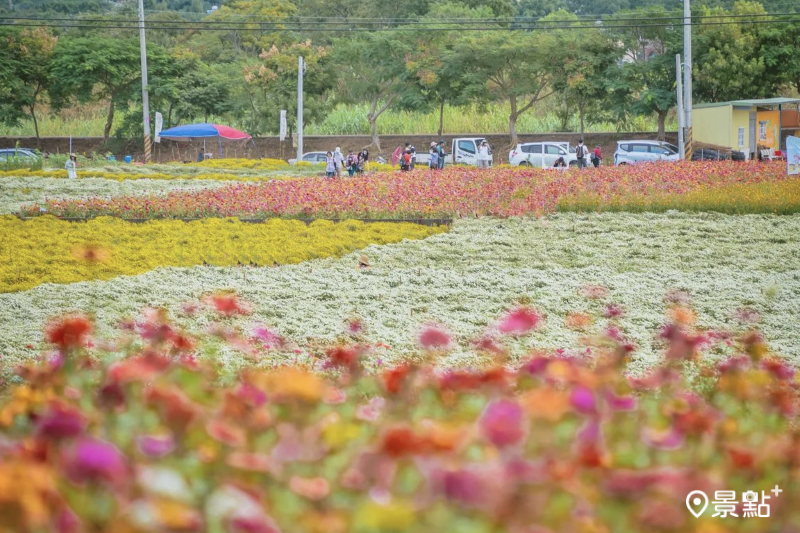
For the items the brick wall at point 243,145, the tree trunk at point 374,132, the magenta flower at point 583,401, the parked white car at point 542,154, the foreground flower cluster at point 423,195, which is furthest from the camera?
the brick wall at point 243,145

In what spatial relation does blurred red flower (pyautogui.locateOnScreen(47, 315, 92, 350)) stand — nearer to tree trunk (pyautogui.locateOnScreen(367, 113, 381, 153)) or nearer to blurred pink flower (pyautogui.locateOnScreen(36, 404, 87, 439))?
blurred pink flower (pyautogui.locateOnScreen(36, 404, 87, 439))

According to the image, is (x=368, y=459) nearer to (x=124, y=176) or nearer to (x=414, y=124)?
(x=124, y=176)

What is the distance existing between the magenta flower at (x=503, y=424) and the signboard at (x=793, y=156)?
18.1 meters

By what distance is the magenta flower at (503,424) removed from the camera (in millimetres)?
1974

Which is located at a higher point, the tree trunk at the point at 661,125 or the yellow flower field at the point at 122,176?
the tree trunk at the point at 661,125

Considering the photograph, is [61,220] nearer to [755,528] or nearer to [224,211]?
[224,211]

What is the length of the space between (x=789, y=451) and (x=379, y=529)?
1144mm

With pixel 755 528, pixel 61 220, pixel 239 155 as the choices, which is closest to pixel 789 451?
pixel 755 528

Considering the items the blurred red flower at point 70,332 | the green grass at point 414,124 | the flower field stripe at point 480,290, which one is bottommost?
the flower field stripe at point 480,290

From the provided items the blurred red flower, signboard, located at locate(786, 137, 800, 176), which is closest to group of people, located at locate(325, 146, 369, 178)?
Answer: signboard, located at locate(786, 137, 800, 176)

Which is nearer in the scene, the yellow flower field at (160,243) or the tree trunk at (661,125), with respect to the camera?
the yellow flower field at (160,243)

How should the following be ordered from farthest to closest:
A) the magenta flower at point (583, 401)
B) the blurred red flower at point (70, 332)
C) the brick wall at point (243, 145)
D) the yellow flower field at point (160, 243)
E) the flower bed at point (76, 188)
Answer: the brick wall at point (243, 145) → the flower bed at point (76, 188) → the yellow flower field at point (160, 243) → the blurred red flower at point (70, 332) → the magenta flower at point (583, 401)

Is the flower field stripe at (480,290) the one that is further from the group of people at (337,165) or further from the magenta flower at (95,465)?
the group of people at (337,165)

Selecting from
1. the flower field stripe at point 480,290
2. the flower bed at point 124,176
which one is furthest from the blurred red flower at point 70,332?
the flower bed at point 124,176
